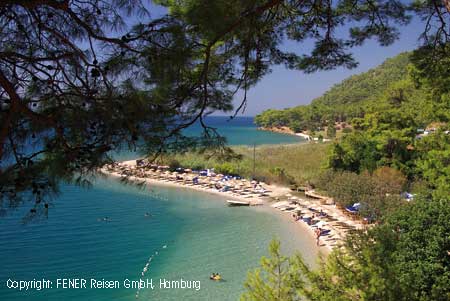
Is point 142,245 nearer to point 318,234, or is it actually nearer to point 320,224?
point 318,234

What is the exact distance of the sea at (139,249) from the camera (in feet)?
25.6

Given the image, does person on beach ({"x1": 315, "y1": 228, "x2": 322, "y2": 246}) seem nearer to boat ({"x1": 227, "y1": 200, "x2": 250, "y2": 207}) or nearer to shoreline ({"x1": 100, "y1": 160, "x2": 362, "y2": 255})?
shoreline ({"x1": 100, "y1": 160, "x2": 362, "y2": 255})

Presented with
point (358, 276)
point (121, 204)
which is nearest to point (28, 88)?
point (358, 276)

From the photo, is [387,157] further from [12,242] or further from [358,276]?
[12,242]

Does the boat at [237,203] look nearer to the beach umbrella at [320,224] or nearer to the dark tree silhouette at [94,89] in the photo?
the beach umbrella at [320,224]

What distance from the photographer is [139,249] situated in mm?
10344

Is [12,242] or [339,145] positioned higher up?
[339,145]

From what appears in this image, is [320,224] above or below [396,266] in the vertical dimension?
below

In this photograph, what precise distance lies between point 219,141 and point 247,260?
740 centimetres

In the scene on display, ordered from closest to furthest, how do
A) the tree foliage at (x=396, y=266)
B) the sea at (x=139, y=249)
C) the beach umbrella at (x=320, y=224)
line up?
1. the tree foliage at (x=396, y=266)
2. the sea at (x=139, y=249)
3. the beach umbrella at (x=320, y=224)

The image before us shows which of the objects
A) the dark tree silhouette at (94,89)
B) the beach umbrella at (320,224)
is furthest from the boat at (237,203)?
the dark tree silhouette at (94,89)

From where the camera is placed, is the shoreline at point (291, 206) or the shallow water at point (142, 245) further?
the shoreline at point (291, 206)

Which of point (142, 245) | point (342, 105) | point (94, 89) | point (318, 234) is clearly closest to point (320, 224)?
point (318, 234)

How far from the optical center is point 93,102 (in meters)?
1.93
